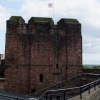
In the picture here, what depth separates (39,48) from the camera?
20.1 m

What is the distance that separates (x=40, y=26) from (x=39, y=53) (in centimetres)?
240

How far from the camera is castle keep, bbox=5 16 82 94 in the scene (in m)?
19.8

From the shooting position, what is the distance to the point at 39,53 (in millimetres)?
20109

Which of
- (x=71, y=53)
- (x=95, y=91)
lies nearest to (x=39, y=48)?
(x=71, y=53)

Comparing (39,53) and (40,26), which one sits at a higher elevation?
(40,26)

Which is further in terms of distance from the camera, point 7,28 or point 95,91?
point 7,28

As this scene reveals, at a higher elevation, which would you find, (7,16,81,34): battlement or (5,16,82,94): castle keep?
(7,16,81,34): battlement

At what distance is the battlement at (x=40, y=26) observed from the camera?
20.1m

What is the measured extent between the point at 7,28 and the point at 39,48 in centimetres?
323

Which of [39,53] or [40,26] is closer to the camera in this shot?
[39,53]

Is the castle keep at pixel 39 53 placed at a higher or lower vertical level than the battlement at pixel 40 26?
lower

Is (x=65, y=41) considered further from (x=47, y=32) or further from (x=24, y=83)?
(x=24, y=83)

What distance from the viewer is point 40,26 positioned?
67.3ft

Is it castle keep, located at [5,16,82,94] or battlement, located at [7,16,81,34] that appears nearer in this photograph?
castle keep, located at [5,16,82,94]
